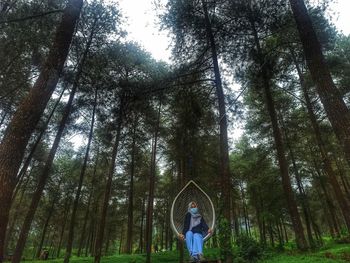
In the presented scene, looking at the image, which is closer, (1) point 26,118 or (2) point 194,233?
(1) point 26,118

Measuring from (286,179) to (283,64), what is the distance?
5486 millimetres

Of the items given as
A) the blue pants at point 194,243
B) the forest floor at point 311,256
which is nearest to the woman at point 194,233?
the blue pants at point 194,243

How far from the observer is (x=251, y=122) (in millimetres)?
17625

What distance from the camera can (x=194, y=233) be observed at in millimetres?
7527

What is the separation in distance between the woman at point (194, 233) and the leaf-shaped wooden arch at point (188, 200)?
99 cm

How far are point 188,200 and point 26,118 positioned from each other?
5.82 meters

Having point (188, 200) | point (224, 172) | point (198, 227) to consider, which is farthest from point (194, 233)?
point (224, 172)

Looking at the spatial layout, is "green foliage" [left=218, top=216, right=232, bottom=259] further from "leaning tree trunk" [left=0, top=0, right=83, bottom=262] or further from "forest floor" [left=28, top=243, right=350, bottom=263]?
"leaning tree trunk" [left=0, top=0, right=83, bottom=262]

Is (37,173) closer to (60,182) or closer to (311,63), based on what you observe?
(60,182)

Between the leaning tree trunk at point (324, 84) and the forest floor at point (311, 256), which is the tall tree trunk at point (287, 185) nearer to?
the forest floor at point (311, 256)

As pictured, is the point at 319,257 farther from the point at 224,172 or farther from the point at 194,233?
the point at 194,233

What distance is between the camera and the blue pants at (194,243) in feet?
23.3

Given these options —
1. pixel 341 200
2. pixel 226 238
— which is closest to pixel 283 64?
pixel 341 200

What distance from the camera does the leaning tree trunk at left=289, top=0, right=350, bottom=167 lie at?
5.63 metres
